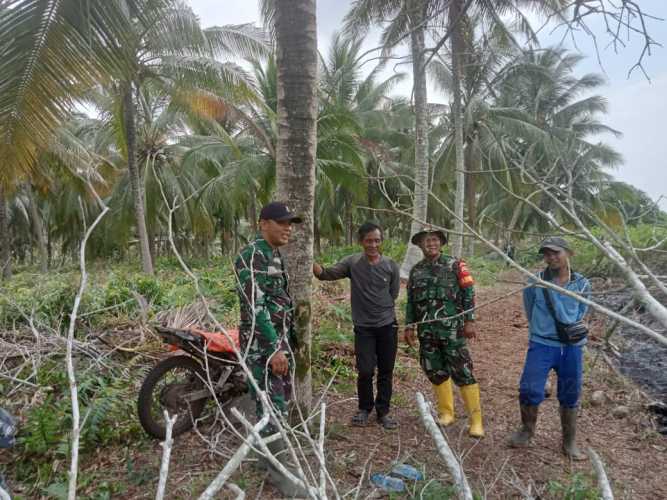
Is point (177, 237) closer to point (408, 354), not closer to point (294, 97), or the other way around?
point (408, 354)

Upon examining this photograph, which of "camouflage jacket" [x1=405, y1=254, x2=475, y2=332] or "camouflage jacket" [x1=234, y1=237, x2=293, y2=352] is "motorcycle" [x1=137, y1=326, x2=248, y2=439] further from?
"camouflage jacket" [x1=405, y1=254, x2=475, y2=332]

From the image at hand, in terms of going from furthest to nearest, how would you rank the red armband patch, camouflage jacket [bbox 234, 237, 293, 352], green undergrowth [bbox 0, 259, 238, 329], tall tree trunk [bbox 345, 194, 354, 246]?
tall tree trunk [bbox 345, 194, 354, 246], green undergrowth [bbox 0, 259, 238, 329], the red armband patch, camouflage jacket [bbox 234, 237, 293, 352]

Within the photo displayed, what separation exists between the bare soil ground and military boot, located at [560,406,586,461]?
0.20 ft

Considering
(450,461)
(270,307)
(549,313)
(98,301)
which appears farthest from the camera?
(98,301)

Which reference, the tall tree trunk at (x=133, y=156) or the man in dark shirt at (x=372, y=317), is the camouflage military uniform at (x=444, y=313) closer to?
the man in dark shirt at (x=372, y=317)

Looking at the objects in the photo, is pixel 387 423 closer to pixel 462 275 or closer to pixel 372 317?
pixel 372 317

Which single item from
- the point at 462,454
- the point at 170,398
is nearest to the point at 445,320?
the point at 462,454

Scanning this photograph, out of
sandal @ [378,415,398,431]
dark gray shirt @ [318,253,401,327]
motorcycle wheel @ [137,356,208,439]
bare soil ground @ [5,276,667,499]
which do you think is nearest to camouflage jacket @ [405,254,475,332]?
dark gray shirt @ [318,253,401,327]

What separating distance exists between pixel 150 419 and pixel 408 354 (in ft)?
11.0

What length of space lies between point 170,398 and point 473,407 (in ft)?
7.59

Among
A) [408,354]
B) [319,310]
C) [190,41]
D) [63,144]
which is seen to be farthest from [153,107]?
[408,354]

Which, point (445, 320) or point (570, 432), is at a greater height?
point (445, 320)

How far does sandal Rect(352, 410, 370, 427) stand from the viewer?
3.69m

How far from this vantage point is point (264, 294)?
2740 mm
